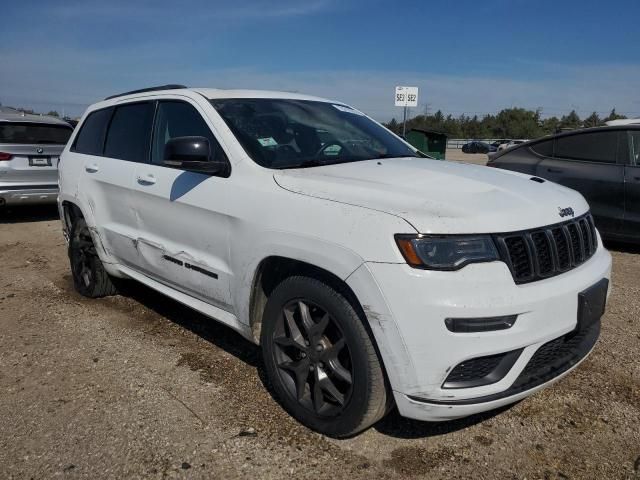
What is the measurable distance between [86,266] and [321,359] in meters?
3.08

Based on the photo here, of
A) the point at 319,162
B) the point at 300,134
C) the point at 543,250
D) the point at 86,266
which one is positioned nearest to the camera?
the point at 543,250

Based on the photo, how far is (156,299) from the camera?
4992 millimetres

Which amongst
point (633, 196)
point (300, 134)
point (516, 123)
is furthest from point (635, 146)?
point (516, 123)

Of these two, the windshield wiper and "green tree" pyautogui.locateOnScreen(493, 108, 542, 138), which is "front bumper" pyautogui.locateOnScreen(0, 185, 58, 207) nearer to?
the windshield wiper

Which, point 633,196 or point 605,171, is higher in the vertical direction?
point 605,171

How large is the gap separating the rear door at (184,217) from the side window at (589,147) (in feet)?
16.9

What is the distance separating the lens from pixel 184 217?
11.1 ft

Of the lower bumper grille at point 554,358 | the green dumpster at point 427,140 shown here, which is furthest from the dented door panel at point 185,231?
the green dumpster at point 427,140

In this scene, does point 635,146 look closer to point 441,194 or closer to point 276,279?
point 441,194

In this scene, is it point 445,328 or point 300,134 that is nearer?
point 445,328

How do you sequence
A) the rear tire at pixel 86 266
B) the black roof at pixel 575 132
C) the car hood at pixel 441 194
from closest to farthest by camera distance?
1. the car hood at pixel 441 194
2. the rear tire at pixel 86 266
3. the black roof at pixel 575 132

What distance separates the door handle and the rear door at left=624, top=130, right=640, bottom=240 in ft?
17.2

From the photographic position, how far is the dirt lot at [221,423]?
2.57 m

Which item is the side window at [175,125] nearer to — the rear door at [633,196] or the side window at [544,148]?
the rear door at [633,196]
